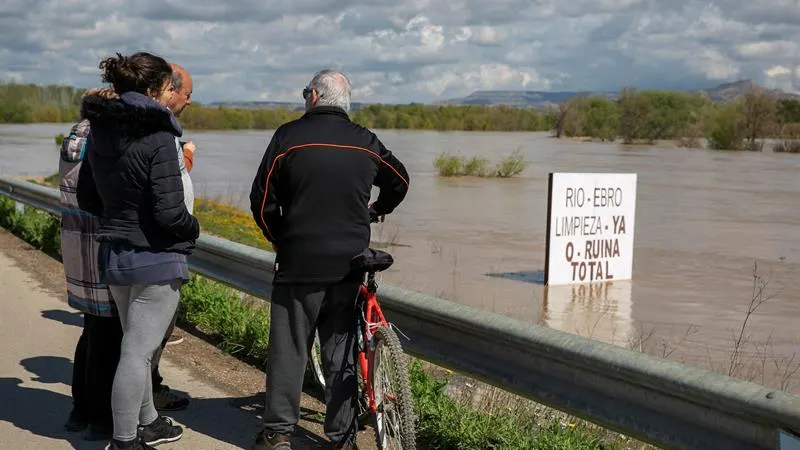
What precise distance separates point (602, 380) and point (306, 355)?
4.75ft

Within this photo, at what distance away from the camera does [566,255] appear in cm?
1358

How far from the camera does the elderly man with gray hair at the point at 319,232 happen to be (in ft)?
15.5

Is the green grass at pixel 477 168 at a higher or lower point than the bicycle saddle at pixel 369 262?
lower

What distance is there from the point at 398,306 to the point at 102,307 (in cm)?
146

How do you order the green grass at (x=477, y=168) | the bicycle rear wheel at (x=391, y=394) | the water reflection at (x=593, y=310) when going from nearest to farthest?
the bicycle rear wheel at (x=391, y=394) < the water reflection at (x=593, y=310) < the green grass at (x=477, y=168)

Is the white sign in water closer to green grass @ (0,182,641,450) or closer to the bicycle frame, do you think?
green grass @ (0,182,641,450)

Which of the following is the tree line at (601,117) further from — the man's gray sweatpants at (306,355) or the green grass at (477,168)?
the man's gray sweatpants at (306,355)

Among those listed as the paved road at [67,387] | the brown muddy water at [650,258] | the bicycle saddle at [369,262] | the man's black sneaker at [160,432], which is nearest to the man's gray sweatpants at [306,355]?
the bicycle saddle at [369,262]

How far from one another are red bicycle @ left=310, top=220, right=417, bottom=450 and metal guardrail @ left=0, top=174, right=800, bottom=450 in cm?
37

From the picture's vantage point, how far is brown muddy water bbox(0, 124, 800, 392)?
11492mm

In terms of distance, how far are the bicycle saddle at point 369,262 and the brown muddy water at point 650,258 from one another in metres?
3.68

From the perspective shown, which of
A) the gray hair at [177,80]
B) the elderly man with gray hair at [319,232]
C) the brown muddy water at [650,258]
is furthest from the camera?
the brown muddy water at [650,258]

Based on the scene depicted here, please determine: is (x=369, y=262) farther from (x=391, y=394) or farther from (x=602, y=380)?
(x=602, y=380)

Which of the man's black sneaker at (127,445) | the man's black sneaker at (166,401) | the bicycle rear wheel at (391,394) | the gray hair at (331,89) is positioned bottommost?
the man's black sneaker at (166,401)
